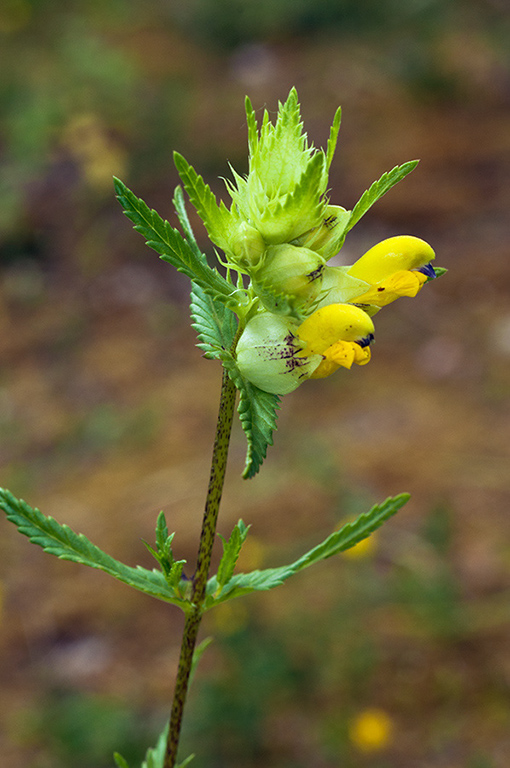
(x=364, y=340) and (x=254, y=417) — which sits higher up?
(x=364, y=340)

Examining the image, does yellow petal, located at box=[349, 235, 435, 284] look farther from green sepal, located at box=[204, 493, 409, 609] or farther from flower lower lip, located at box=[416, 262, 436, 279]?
green sepal, located at box=[204, 493, 409, 609]

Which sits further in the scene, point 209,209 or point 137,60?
point 137,60

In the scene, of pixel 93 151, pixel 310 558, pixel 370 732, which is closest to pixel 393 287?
pixel 310 558

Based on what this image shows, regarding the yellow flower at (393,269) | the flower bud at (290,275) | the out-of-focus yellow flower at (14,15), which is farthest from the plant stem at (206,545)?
the out-of-focus yellow flower at (14,15)

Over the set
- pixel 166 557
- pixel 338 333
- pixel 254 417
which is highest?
pixel 338 333

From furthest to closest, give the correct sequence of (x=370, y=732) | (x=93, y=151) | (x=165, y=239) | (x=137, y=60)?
(x=137, y=60)
(x=93, y=151)
(x=370, y=732)
(x=165, y=239)

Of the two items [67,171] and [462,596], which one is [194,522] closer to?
[462,596]

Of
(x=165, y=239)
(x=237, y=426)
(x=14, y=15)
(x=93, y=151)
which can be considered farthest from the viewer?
(x=14, y=15)

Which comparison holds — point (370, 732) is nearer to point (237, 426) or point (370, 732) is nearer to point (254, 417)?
point (237, 426)
